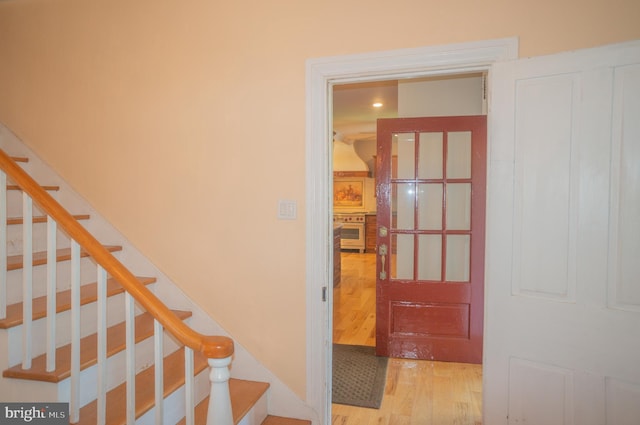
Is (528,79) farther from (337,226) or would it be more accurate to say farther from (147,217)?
(337,226)

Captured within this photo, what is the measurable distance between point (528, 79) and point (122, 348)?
91.8 inches

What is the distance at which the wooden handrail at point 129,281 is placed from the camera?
1331mm

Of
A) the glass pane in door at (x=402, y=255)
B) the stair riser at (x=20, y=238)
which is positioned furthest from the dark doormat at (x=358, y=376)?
the stair riser at (x=20, y=238)

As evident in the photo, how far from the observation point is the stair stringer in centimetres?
221

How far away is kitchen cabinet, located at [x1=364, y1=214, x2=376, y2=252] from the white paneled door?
6.90 metres

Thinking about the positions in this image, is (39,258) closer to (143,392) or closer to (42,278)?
(42,278)

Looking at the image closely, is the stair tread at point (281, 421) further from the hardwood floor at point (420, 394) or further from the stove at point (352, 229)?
the stove at point (352, 229)

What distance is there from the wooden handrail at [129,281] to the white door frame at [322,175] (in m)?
0.80

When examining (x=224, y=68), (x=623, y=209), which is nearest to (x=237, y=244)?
(x=224, y=68)

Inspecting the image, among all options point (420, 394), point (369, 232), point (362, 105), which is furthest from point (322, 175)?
point (369, 232)

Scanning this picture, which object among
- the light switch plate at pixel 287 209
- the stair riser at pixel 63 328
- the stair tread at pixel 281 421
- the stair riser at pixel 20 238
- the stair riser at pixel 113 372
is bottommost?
the stair tread at pixel 281 421

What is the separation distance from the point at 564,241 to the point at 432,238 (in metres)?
1.55

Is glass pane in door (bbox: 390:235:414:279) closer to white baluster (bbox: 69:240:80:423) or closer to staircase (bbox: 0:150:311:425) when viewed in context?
staircase (bbox: 0:150:311:425)

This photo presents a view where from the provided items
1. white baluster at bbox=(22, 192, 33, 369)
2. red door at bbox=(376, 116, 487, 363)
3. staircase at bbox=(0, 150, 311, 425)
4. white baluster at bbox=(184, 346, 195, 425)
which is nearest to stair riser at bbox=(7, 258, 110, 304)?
staircase at bbox=(0, 150, 311, 425)
